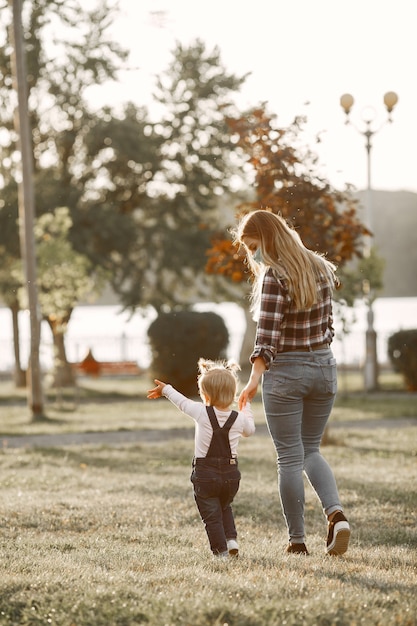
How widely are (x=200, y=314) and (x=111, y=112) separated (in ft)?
21.7

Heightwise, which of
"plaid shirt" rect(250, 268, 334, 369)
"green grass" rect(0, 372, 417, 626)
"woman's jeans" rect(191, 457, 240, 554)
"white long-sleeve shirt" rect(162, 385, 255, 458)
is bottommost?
"green grass" rect(0, 372, 417, 626)

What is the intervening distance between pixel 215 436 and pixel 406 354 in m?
16.2

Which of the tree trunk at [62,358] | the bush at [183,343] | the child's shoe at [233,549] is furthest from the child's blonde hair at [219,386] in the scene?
the tree trunk at [62,358]

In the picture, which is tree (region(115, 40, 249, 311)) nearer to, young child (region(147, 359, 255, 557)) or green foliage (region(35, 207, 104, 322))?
green foliage (region(35, 207, 104, 322))

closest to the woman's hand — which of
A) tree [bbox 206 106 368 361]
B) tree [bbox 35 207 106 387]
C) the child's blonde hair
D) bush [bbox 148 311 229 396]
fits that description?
the child's blonde hair

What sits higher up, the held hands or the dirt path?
the held hands

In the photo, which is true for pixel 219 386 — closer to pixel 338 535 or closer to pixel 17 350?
pixel 338 535

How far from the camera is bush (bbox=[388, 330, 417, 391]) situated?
822 inches

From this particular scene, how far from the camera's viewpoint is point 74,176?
84.4 feet

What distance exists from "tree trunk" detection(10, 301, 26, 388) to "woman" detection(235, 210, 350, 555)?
21.4 metres

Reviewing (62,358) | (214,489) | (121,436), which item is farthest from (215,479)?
(62,358)

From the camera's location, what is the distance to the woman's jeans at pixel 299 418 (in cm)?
530

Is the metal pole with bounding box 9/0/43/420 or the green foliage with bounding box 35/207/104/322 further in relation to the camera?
the green foliage with bounding box 35/207/104/322

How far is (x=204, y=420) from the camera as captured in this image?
541cm
